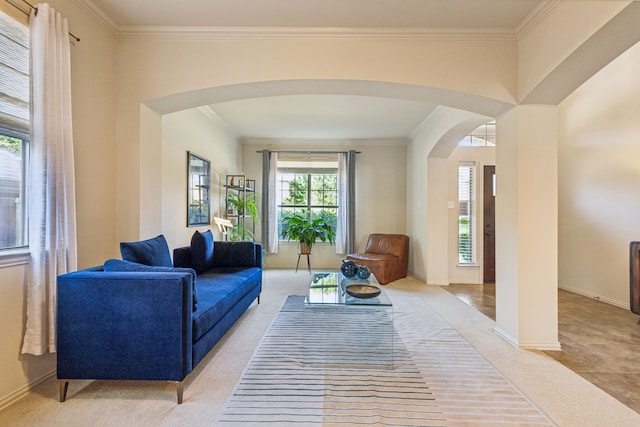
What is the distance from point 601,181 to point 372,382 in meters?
4.49

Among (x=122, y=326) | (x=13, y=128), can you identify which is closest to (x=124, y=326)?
(x=122, y=326)

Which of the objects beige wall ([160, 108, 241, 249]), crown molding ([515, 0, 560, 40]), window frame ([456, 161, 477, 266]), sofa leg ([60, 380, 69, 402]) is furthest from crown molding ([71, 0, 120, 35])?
window frame ([456, 161, 477, 266])

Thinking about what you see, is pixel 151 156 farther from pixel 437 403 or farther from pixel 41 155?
pixel 437 403

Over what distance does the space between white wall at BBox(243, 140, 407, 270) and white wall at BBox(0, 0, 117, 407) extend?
13.1 feet

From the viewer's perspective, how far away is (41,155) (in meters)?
2.00

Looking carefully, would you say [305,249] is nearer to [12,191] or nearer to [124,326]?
[124,326]

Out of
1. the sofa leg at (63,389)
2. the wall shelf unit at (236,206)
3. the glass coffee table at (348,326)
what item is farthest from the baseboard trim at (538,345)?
the wall shelf unit at (236,206)

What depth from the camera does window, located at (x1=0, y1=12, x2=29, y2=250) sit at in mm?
1895

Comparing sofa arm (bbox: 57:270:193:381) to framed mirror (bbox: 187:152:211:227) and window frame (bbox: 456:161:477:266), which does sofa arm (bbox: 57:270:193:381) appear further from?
window frame (bbox: 456:161:477:266)

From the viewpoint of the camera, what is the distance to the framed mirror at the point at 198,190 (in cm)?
427

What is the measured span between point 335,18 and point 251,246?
8.84ft

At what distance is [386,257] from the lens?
5496 mm

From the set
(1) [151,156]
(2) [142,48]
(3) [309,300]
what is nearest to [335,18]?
(2) [142,48]

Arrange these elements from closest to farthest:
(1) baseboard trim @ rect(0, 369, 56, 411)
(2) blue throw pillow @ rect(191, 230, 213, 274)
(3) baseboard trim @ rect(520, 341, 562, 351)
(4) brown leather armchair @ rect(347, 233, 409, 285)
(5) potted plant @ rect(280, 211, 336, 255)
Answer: (1) baseboard trim @ rect(0, 369, 56, 411) < (3) baseboard trim @ rect(520, 341, 562, 351) < (2) blue throw pillow @ rect(191, 230, 213, 274) < (4) brown leather armchair @ rect(347, 233, 409, 285) < (5) potted plant @ rect(280, 211, 336, 255)
